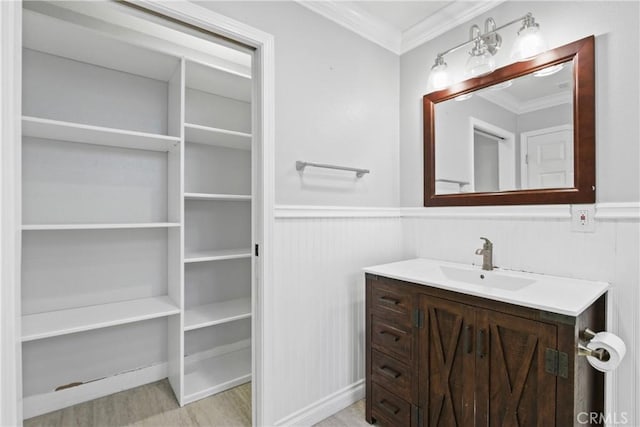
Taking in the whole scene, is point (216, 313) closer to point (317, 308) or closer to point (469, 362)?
point (317, 308)

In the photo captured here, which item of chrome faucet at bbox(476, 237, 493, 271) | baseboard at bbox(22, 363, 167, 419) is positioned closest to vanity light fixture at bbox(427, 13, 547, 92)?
chrome faucet at bbox(476, 237, 493, 271)

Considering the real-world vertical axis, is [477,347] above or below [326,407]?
above

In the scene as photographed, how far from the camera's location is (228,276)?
8.46ft

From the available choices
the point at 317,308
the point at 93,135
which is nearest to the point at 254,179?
the point at 317,308

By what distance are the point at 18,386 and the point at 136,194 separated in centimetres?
137

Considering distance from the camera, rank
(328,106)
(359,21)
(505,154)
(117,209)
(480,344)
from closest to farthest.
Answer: (480,344) < (505,154) < (328,106) < (359,21) < (117,209)

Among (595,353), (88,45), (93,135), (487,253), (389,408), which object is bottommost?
(389,408)

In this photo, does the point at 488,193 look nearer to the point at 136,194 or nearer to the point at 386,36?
the point at 386,36

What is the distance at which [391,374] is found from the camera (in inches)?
64.2

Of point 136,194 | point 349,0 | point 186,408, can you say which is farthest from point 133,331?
point 349,0

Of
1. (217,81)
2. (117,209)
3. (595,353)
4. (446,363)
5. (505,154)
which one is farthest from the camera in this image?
(217,81)

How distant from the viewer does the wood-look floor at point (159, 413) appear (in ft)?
5.88

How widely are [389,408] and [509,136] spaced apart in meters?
1.60

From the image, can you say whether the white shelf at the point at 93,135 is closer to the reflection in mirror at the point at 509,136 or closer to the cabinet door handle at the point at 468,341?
the reflection in mirror at the point at 509,136
